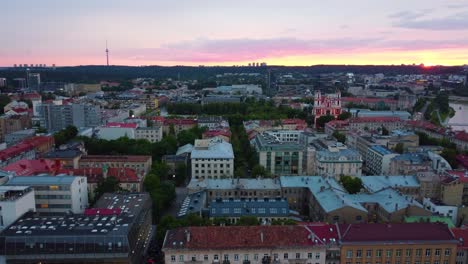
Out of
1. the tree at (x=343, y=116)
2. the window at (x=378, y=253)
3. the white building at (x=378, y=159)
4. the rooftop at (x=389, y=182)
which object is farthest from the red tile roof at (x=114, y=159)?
the tree at (x=343, y=116)

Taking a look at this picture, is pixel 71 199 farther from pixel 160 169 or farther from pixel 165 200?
pixel 160 169

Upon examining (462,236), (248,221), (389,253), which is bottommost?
(389,253)

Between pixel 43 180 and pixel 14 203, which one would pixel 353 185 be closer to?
pixel 43 180

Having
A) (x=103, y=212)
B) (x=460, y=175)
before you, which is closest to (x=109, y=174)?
(x=103, y=212)

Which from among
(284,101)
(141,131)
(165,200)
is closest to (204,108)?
(284,101)

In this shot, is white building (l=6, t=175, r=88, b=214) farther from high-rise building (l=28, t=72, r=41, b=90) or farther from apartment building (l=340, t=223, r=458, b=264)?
high-rise building (l=28, t=72, r=41, b=90)

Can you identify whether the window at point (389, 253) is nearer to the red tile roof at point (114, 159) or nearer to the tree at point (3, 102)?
the red tile roof at point (114, 159)

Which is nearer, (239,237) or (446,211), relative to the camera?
(239,237)
